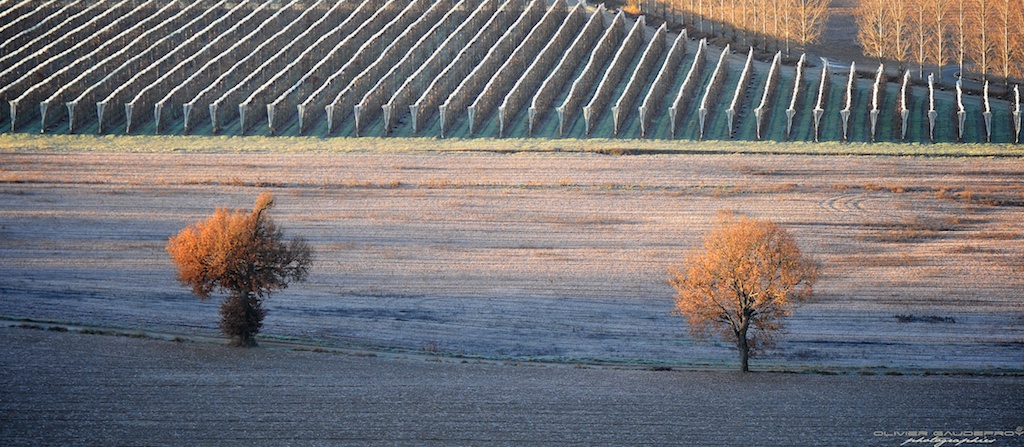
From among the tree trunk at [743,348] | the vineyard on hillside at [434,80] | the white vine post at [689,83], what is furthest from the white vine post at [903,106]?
the tree trunk at [743,348]

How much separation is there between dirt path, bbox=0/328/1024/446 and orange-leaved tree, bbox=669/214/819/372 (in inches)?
75.4

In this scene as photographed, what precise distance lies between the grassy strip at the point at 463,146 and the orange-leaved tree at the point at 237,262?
23543mm

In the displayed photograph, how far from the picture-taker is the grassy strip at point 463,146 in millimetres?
69562

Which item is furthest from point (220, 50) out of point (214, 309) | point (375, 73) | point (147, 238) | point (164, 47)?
point (214, 309)

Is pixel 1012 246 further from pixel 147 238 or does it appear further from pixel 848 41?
pixel 848 41

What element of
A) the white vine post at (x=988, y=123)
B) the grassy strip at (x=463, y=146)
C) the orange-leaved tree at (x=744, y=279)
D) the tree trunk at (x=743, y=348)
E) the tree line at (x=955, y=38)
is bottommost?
the tree trunk at (x=743, y=348)

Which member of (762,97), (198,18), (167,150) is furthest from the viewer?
(198,18)

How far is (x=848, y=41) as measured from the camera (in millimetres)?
104875

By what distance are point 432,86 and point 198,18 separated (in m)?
22.4

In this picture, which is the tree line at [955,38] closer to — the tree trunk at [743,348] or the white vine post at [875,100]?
the white vine post at [875,100]

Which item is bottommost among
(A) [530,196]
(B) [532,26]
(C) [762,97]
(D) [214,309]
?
(D) [214,309]

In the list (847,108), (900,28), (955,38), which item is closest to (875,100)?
(847,108)

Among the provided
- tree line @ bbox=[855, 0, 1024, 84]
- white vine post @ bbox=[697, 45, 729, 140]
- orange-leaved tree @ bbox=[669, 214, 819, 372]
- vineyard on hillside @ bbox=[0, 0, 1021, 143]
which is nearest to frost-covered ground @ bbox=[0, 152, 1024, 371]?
orange-leaved tree @ bbox=[669, 214, 819, 372]

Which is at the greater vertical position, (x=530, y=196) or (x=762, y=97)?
(x=762, y=97)
